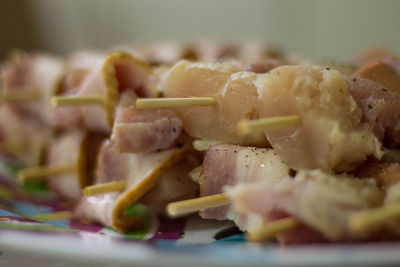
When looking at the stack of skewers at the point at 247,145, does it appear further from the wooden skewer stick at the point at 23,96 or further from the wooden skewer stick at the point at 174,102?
the wooden skewer stick at the point at 23,96

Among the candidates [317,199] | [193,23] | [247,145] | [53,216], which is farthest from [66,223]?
[193,23]

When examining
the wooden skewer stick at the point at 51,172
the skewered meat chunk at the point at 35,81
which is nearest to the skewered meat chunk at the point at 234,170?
the wooden skewer stick at the point at 51,172

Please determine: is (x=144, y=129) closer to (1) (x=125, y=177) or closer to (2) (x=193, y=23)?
(1) (x=125, y=177)

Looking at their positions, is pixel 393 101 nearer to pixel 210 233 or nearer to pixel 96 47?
pixel 210 233

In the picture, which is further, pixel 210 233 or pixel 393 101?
pixel 210 233

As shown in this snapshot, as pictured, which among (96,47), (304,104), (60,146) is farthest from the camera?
(96,47)

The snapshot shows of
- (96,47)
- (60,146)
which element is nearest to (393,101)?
(60,146)

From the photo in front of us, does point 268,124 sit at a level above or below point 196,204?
above
